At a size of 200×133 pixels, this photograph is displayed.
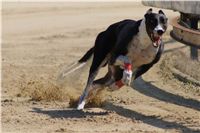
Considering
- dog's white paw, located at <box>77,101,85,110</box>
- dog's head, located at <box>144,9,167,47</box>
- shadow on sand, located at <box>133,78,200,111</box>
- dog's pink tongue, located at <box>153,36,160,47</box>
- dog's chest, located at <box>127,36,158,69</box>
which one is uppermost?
dog's head, located at <box>144,9,167,47</box>

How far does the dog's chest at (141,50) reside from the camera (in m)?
7.36

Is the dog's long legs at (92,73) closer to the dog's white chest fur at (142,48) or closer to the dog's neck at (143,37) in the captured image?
the dog's white chest fur at (142,48)

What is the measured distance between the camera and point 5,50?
43.3 ft

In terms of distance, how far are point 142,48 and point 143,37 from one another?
0.13 metres

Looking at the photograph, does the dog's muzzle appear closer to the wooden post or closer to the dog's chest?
the dog's chest

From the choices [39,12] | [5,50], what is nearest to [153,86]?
[5,50]

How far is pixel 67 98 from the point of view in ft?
27.9

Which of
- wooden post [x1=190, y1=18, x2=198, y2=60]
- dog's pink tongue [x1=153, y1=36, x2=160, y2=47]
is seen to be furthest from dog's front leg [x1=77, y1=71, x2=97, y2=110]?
wooden post [x1=190, y1=18, x2=198, y2=60]

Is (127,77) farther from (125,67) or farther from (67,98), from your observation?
(67,98)

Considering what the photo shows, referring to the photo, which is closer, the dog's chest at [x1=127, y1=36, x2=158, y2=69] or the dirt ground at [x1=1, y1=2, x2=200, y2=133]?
the dirt ground at [x1=1, y1=2, x2=200, y2=133]

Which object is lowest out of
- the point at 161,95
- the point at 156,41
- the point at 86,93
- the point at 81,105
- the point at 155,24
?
the point at 161,95

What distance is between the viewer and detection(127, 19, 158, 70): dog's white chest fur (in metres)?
7.34

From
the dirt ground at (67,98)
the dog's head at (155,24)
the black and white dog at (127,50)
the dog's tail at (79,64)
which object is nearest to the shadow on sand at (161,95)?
the dirt ground at (67,98)

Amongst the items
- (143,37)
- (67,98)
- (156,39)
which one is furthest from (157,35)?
(67,98)
